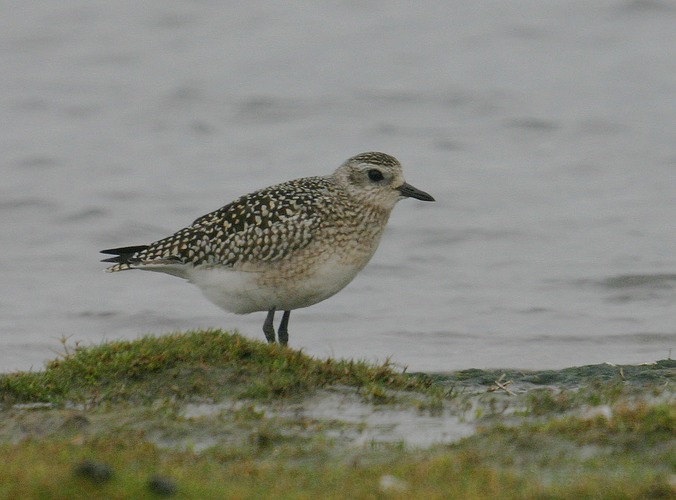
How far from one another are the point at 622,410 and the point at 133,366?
3806mm

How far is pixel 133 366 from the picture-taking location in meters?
9.59

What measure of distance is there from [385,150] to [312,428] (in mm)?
13570

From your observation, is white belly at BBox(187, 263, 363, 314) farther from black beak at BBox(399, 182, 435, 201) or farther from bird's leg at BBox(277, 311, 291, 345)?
black beak at BBox(399, 182, 435, 201)

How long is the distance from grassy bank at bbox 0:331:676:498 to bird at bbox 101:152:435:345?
4.64 feet

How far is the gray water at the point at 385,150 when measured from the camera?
15.8 meters

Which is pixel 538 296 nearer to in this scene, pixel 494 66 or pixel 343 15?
pixel 494 66

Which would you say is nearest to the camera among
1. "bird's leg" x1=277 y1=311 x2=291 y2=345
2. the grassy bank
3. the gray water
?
the grassy bank

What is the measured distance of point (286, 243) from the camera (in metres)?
11.3

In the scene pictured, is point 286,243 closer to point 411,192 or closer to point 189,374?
point 411,192

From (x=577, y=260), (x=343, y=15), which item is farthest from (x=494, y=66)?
(x=577, y=260)

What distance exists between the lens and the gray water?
15766mm

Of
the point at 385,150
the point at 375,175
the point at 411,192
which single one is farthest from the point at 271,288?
the point at 385,150

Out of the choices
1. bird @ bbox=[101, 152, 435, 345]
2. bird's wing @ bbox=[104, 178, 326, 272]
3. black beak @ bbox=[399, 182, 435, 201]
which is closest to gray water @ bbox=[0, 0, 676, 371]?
bird's wing @ bbox=[104, 178, 326, 272]

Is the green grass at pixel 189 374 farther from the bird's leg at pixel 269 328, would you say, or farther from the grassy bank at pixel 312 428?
the bird's leg at pixel 269 328
